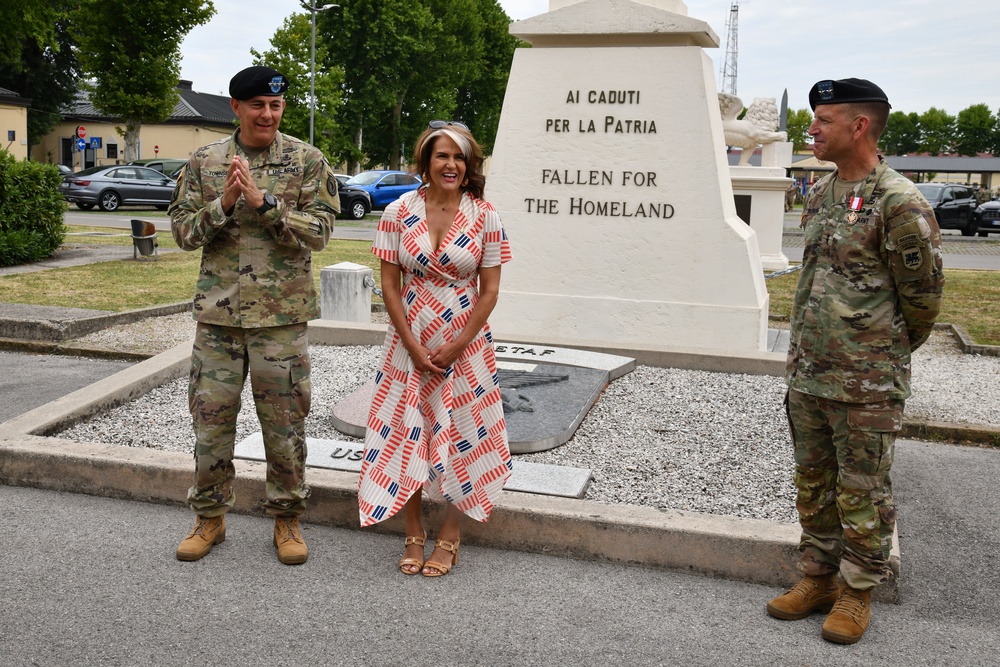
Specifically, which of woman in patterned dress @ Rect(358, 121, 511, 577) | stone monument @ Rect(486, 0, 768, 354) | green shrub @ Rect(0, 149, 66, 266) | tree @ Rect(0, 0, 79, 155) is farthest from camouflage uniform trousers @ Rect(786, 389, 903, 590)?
tree @ Rect(0, 0, 79, 155)

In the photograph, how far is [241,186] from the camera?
145 inches

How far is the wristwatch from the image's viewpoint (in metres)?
3.75

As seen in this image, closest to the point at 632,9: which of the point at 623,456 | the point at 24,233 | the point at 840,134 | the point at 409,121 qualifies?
the point at 623,456

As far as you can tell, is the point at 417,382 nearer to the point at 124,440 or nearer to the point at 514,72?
the point at 124,440

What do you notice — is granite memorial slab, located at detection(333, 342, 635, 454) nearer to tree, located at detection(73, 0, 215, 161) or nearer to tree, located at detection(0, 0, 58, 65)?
tree, located at detection(0, 0, 58, 65)

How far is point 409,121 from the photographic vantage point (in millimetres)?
53344

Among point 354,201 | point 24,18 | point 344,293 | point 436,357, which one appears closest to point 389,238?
point 436,357

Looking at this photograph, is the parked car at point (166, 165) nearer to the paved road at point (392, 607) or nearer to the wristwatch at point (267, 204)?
the paved road at point (392, 607)

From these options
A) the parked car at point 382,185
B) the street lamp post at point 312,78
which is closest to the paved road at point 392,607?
the parked car at point 382,185

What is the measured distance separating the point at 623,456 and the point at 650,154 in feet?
10.5

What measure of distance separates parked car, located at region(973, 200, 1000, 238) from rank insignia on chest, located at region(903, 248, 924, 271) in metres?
30.9

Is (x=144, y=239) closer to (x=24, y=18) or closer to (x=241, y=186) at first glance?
(x=24, y=18)

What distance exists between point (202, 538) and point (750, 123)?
16.6 metres

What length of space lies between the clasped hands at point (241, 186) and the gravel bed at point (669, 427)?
206 cm
